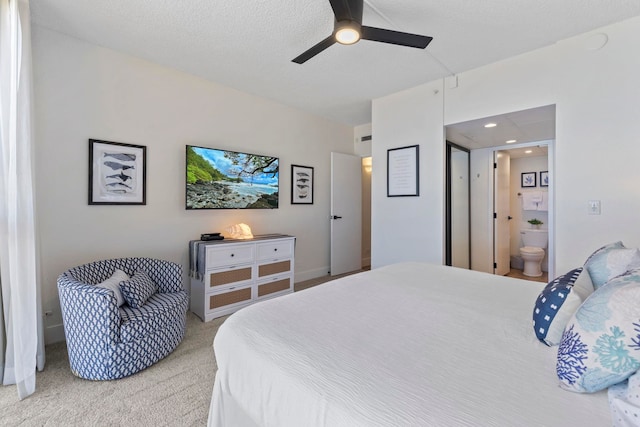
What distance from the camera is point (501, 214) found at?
4383mm

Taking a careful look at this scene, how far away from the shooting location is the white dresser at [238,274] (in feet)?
9.78

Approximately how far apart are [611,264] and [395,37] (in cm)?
172

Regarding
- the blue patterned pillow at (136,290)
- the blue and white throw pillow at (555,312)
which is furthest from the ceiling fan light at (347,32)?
the blue patterned pillow at (136,290)

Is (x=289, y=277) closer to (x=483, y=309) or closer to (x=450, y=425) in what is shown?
(x=483, y=309)

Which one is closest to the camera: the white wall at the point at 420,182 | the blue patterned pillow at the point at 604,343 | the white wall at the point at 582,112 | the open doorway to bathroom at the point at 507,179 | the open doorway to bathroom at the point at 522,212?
the blue patterned pillow at the point at 604,343

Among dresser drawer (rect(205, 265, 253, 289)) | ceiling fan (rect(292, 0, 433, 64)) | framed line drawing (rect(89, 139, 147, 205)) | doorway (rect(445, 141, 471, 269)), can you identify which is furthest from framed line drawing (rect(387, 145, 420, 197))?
framed line drawing (rect(89, 139, 147, 205))

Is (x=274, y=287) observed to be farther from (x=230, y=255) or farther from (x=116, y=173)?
(x=116, y=173)

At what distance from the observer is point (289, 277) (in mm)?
3699

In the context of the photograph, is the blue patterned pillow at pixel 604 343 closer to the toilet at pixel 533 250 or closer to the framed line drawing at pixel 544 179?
the toilet at pixel 533 250

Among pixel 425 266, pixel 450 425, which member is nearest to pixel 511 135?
pixel 425 266

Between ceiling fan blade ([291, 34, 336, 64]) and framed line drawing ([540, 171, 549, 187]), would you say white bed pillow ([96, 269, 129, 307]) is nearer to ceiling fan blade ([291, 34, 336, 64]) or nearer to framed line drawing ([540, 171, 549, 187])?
ceiling fan blade ([291, 34, 336, 64])

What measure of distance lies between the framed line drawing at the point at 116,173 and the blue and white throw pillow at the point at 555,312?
10.7 ft

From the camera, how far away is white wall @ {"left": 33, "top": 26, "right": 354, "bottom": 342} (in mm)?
2441

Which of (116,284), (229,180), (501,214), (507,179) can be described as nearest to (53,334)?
(116,284)
